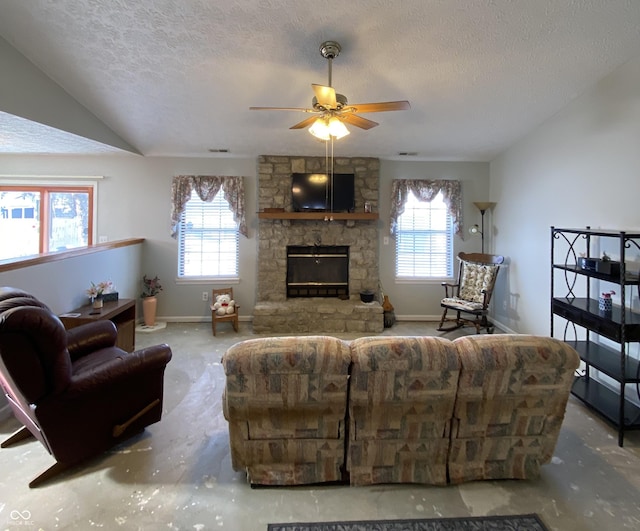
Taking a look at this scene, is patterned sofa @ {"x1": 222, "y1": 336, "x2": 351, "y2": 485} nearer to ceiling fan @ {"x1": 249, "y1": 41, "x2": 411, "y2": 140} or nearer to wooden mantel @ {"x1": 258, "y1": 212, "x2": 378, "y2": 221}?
ceiling fan @ {"x1": 249, "y1": 41, "x2": 411, "y2": 140}

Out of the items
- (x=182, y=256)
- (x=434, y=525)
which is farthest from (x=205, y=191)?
(x=434, y=525)

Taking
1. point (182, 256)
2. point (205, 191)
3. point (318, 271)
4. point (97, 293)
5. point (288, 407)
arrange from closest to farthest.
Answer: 1. point (288, 407)
2. point (97, 293)
3. point (205, 191)
4. point (182, 256)
5. point (318, 271)

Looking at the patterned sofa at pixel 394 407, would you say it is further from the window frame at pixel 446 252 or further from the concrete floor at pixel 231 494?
the window frame at pixel 446 252

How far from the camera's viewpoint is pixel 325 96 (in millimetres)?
2363

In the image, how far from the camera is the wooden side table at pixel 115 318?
3.07 metres

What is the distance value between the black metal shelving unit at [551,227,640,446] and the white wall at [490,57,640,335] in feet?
0.88

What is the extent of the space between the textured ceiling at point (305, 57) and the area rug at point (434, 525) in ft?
10.2

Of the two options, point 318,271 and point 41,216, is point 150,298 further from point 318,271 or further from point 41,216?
point 318,271

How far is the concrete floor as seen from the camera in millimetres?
1690

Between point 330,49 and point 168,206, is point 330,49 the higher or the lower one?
the higher one

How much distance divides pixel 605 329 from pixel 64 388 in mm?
3528

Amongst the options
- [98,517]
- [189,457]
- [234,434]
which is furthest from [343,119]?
[98,517]

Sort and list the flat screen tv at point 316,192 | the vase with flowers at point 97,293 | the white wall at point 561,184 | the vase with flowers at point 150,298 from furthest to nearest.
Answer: the flat screen tv at point 316,192 → the vase with flowers at point 150,298 → the vase with flowers at point 97,293 → the white wall at point 561,184

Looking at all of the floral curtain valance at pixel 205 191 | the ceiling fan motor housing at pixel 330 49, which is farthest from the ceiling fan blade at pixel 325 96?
the floral curtain valance at pixel 205 191
